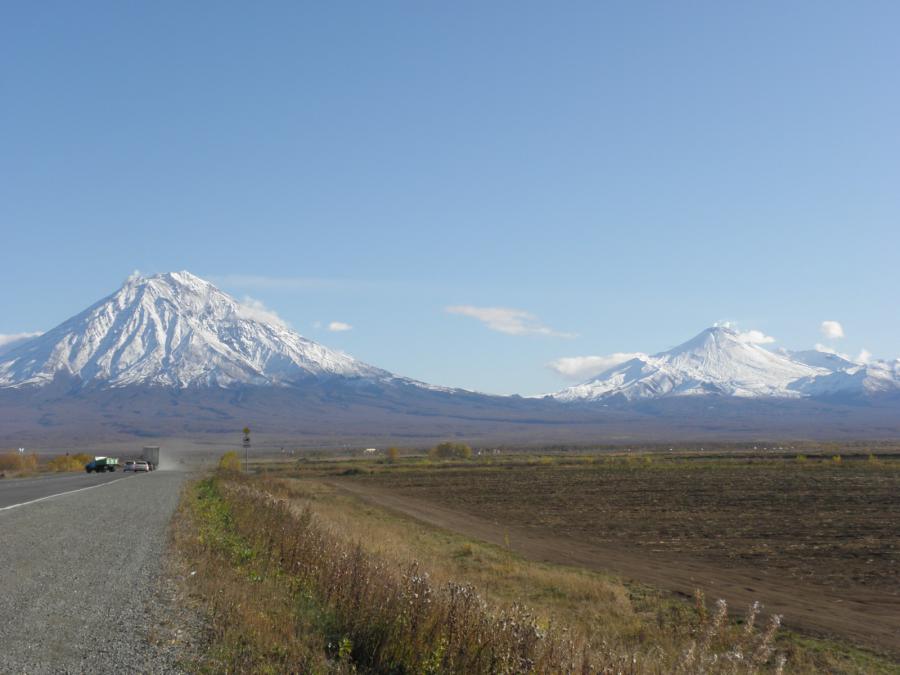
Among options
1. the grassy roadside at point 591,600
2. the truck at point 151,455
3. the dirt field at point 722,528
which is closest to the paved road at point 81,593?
the grassy roadside at point 591,600

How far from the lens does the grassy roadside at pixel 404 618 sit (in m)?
7.86

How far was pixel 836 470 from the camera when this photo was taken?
63.8 metres

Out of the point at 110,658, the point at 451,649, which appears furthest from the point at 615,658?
the point at 110,658

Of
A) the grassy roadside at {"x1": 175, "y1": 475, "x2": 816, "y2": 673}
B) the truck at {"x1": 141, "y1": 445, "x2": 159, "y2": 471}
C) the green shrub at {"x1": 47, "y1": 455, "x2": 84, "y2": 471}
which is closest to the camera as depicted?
the grassy roadside at {"x1": 175, "y1": 475, "x2": 816, "y2": 673}

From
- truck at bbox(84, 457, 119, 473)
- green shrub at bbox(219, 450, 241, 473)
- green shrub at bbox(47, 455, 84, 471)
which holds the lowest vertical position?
green shrub at bbox(47, 455, 84, 471)

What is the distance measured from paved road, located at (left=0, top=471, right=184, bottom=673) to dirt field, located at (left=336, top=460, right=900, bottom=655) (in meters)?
11.3

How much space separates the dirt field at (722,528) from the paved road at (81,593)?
1130cm

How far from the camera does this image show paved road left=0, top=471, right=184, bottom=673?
828 centimetres

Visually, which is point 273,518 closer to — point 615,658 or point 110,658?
point 110,658

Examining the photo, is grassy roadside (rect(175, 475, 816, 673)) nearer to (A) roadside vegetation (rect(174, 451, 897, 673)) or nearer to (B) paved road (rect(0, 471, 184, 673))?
(A) roadside vegetation (rect(174, 451, 897, 673))

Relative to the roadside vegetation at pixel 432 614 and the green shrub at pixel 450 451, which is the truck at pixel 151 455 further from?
the roadside vegetation at pixel 432 614

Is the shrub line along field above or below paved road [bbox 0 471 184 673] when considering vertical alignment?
below

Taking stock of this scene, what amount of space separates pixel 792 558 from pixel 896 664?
1074cm

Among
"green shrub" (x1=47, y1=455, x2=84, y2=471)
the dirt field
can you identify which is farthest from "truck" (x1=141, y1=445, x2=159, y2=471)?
→ the dirt field
